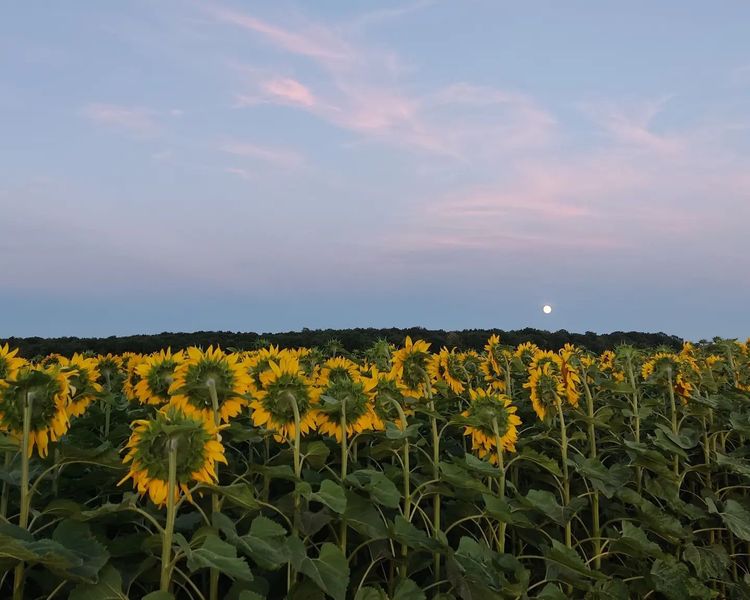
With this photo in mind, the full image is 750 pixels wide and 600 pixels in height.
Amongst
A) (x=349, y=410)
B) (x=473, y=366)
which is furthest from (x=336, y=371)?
(x=473, y=366)

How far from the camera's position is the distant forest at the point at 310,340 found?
40.2 feet

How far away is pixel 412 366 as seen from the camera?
14.2 feet

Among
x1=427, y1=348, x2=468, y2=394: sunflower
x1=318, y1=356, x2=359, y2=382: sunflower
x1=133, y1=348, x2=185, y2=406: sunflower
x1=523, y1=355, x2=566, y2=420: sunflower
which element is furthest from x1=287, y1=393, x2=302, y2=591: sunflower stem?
x1=427, y1=348, x2=468, y2=394: sunflower

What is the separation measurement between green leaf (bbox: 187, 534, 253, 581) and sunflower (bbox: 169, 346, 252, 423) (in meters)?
0.78

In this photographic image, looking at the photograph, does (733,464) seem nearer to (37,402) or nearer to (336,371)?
(336,371)

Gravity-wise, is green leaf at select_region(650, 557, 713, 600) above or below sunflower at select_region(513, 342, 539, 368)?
below

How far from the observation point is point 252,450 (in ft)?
12.8

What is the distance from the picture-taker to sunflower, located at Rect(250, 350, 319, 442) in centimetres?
318

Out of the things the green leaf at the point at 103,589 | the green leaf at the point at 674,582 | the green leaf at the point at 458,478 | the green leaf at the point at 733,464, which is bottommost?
the green leaf at the point at 674,582

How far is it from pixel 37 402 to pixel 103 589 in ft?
2.52

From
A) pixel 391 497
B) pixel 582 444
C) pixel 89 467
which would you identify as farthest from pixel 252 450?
pixel 582 444

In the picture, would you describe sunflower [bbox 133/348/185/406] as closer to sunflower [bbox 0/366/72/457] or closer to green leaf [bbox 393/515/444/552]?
sunflower [bbox 0/366/72/457]

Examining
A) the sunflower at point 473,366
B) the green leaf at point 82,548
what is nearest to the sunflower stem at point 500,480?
the green leaf at point 82,548

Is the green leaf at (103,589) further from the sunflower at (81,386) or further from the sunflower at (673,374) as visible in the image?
the sunflower at (673,374)
